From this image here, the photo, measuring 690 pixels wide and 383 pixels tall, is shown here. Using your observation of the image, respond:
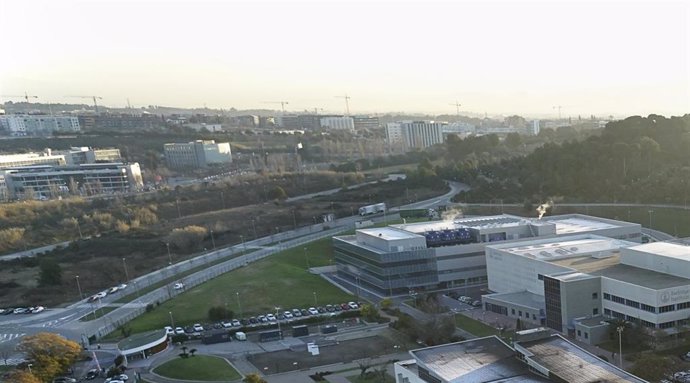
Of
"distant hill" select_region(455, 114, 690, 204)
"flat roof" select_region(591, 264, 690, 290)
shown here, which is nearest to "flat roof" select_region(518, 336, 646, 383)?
"flat roof" select_region(591, 264, 690, 290)

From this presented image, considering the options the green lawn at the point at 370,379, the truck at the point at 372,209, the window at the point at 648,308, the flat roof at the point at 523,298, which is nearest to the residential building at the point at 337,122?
the truck at the point at 372,209

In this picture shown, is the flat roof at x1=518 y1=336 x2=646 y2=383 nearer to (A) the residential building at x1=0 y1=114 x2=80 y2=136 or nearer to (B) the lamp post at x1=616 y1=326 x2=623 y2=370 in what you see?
(B) the lamp post at x1=616 y1=326 x2=623 y2=370

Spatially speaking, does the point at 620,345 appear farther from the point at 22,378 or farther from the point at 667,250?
the point at 22,378

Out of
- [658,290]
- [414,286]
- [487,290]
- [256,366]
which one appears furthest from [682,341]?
[256,366]

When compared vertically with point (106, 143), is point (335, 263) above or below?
below

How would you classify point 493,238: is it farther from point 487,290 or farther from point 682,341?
point 682,341

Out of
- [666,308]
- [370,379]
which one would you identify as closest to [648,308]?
[666,308]

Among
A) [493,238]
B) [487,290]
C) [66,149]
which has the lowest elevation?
[487,290]
